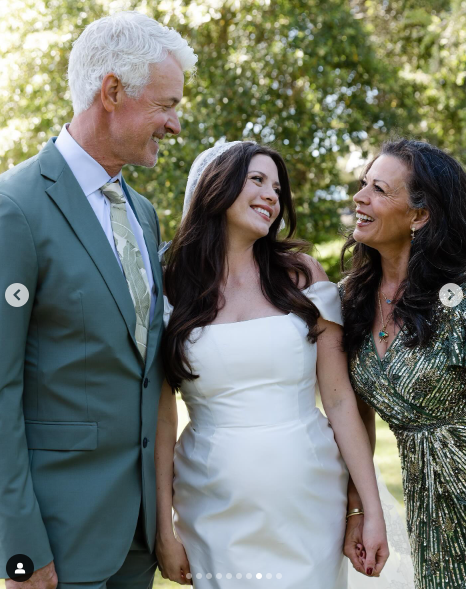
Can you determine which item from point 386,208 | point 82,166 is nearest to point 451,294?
point 386,208

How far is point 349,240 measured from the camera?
344 cm

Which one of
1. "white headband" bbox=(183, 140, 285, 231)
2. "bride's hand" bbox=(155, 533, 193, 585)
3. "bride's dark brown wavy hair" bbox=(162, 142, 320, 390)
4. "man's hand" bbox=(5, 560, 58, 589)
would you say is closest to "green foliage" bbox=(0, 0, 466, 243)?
"white headband" bbox=(183, 140, 285, 231)

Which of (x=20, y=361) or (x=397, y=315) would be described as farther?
(x=397, y=315)

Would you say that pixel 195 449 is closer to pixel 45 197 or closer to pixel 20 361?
pixel 20 361

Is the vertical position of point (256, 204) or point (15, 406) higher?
point (256, 204)

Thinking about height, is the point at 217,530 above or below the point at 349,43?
below

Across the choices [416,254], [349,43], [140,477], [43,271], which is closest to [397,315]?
[416,254]

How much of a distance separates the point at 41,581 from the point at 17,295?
0.90 metres

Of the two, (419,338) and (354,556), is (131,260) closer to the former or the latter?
(419,338)

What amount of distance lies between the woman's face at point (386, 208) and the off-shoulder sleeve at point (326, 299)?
0.26 meters

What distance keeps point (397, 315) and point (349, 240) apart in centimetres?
66

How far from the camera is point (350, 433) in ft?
9.50

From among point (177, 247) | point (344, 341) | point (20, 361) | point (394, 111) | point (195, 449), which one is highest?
point (394, 111)

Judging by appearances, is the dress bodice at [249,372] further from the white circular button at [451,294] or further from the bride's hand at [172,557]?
the white circular button at [451,294]
